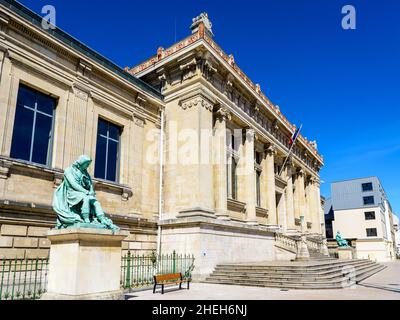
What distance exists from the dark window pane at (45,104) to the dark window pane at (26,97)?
231mm

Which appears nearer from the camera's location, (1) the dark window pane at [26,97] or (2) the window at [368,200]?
(1) the dark window pane at [26,97]

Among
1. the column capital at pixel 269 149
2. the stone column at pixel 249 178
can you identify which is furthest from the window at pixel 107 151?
the column capital at pixel 269 149

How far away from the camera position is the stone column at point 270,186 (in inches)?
1013

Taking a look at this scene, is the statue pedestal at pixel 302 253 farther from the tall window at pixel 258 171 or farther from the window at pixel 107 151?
the window at pixel 107 151

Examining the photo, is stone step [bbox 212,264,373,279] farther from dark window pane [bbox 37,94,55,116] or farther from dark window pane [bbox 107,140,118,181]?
dark window pane [bbox 37,94,55,116]

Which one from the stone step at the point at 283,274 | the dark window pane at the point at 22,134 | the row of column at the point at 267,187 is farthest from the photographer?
the row of column at the point at 267,187

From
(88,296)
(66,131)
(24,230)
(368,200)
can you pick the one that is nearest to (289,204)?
(66,131)

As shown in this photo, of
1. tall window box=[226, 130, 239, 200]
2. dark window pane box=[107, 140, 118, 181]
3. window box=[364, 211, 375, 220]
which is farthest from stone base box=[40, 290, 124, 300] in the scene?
window box=[364, 211, 375, 220]

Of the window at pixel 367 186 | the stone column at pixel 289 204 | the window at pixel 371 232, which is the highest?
the window at pixel 367 186

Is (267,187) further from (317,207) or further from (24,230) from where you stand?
(24,230)

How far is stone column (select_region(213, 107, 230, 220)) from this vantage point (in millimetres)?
18812

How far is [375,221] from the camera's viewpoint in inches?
2349

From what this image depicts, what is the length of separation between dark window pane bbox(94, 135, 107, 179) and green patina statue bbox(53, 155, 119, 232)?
24.0ft

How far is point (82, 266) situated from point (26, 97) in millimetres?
8810
